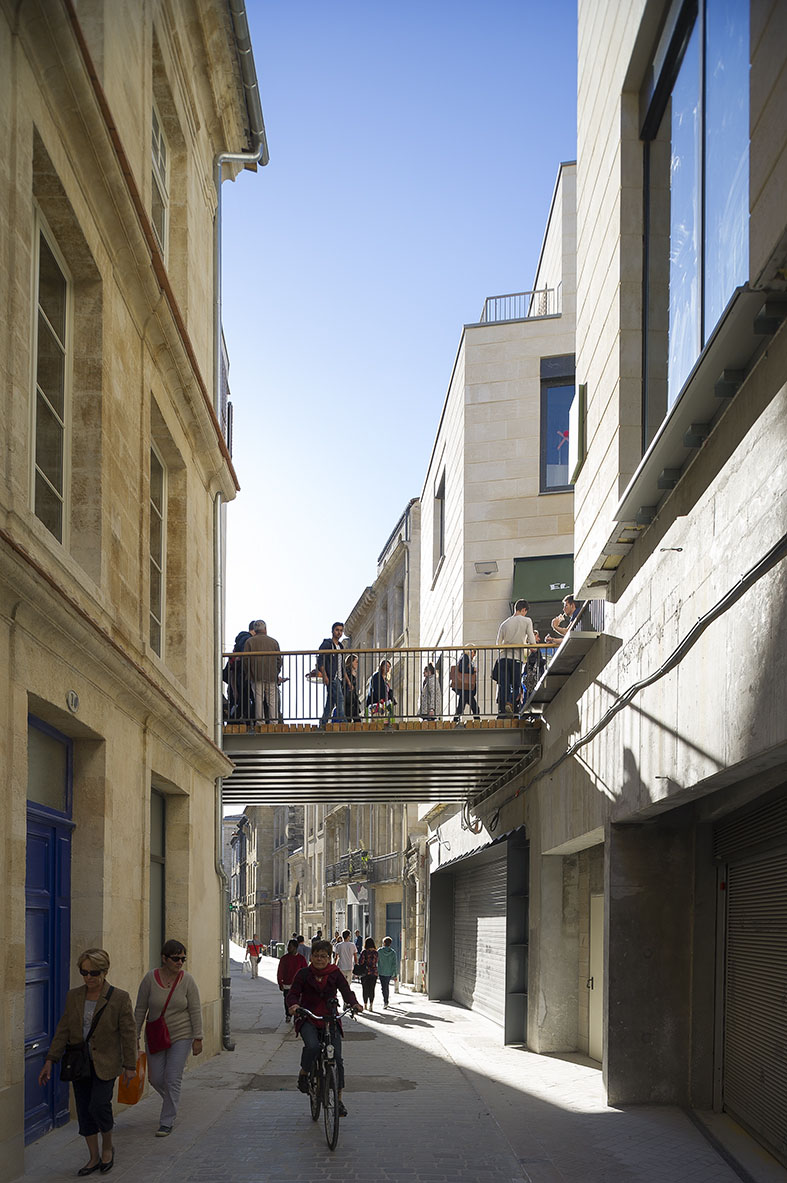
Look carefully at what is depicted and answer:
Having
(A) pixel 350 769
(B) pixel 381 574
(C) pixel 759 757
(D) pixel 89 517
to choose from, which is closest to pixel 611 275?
(D) pixel 89 517

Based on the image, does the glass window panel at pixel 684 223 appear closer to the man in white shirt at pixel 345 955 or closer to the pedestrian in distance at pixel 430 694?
the pedestrian in distance at pixel 430 694

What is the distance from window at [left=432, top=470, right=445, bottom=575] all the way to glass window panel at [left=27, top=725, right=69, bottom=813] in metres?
19.6

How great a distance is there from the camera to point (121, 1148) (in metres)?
8.46

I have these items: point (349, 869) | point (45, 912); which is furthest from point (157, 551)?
point (349, 869)

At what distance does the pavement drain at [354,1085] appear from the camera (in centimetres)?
1184

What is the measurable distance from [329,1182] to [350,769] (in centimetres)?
1238

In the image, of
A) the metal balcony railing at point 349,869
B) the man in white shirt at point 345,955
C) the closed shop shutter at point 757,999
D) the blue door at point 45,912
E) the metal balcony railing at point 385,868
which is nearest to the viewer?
the closed shop shutter at point 757,999

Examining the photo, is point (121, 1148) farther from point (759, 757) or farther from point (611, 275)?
point (611, 275)

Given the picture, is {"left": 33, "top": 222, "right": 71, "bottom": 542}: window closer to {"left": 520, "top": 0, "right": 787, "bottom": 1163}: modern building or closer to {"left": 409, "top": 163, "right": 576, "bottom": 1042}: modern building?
{"left": 520, "top": 0, "right": 787, "bottom": 1163}: modern building

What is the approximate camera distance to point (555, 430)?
2462 centimetres

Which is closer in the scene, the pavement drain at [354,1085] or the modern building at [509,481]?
the pavement drain at [354,1085]

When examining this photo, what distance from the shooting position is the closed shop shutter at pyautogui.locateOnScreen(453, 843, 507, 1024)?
64.0 ft

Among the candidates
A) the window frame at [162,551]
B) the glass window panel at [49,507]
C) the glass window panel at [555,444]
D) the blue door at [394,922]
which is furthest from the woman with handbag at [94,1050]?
the blue door at [394,922]

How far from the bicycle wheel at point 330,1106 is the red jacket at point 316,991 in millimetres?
556
